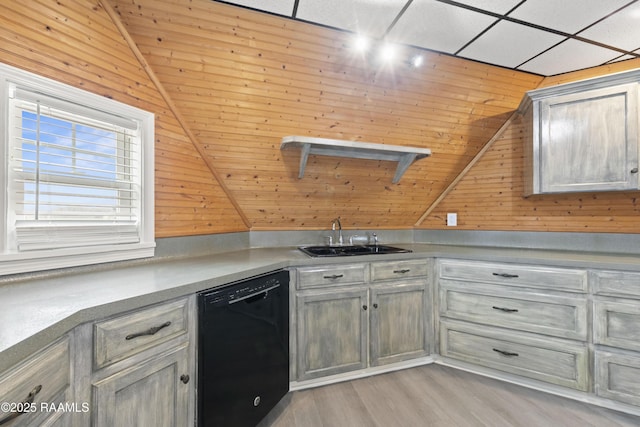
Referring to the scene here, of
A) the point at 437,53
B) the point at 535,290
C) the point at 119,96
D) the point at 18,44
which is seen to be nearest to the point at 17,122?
the point at 18,44

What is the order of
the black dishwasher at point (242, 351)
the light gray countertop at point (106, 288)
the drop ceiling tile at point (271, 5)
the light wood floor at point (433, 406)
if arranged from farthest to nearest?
the light wood floor at point (433, 406) → the drop ceiling tile at point (271, 5) → the black dishwasher at point (242, 351) → the light gray countertop at point (106, 288)

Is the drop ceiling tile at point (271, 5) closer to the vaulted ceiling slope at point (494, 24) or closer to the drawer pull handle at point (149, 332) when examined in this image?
the vaulted ceiling slope at point (494, 24)

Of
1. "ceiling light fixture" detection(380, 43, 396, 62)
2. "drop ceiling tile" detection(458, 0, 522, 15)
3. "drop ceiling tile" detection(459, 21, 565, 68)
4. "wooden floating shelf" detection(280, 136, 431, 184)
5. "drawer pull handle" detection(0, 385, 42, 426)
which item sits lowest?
"drawer pull handle" detection(0, 385, 42, 426)

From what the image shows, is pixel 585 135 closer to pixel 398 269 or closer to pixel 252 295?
pixel 398 269

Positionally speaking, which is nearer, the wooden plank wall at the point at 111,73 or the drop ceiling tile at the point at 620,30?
the wooden plank wall at the point at 111,73

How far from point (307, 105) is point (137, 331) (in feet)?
5.92

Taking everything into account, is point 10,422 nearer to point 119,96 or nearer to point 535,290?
point 119,96

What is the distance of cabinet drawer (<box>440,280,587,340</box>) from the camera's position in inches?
76.5

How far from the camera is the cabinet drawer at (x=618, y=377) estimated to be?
1777 millimetres

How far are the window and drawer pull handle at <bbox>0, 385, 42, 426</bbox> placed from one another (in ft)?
2.61

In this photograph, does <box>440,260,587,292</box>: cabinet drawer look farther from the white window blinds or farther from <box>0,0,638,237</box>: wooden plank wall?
the white window blinds

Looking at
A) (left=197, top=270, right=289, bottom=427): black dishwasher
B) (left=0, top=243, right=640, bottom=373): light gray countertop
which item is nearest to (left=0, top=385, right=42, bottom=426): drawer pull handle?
(left=0, top=243, right=640, bottom=373): light gray countertop

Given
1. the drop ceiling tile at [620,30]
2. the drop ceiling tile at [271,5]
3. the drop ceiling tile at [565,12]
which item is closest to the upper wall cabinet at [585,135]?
the drop ceiling tile at [620,30]

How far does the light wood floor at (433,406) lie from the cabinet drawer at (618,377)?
0.11 m
